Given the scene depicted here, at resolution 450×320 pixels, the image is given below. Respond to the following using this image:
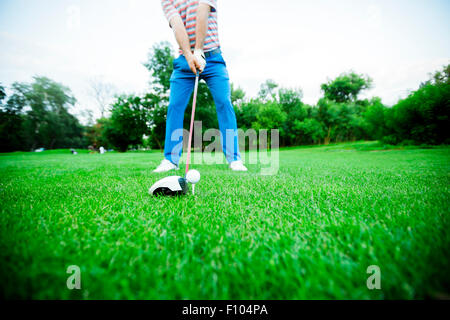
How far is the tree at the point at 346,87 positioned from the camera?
107 ft

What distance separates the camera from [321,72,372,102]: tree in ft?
107

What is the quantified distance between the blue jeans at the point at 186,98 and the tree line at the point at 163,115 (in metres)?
11.9

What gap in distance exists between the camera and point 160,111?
20.8m

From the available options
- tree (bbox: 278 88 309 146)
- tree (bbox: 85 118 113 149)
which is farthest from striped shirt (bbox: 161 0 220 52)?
tree (bbox: 85 118 113 149)

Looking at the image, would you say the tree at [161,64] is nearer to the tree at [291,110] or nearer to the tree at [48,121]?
the tree at [48,121]

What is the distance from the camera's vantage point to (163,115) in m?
20.7

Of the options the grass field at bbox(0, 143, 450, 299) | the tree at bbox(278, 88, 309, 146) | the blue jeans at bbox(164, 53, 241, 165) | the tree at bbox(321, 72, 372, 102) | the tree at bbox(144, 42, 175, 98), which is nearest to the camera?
the grass field at bbox(0, 143, 450, 299)

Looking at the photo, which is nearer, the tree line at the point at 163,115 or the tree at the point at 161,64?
the tree line at the point at 163,115

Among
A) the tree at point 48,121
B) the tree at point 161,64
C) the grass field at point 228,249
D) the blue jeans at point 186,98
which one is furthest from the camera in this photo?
the tree at point 48,121

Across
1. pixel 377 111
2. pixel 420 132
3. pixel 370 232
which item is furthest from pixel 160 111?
pixel 370 232

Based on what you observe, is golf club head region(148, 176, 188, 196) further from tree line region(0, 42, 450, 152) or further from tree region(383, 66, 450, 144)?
tree line region(0, 42, 450, 152)

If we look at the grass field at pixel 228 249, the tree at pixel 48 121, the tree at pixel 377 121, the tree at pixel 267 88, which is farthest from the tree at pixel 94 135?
the grass field at pixel 228 249

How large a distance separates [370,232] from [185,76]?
2.90 meters

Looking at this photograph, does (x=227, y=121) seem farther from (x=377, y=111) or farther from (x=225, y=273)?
(x=377, y=111)
